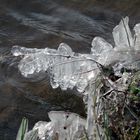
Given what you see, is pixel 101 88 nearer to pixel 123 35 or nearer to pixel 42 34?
pixel 123 35

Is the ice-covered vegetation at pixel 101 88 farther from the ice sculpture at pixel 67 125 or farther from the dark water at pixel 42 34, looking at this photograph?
the dark water at pixel 42 34

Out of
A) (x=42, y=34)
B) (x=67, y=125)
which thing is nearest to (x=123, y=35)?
(x=67, y=125)

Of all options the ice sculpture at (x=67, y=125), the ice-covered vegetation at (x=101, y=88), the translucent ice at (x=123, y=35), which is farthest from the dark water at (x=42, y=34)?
the ice sculpture at (x=67, y=125)

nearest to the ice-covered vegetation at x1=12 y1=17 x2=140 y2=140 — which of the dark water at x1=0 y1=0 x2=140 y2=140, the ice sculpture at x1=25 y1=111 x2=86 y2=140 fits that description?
the ice sculpture at x1=25 y1=111 x2=86 y2=140

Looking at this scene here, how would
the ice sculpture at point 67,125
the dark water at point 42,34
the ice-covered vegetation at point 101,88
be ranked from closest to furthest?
the ice-covered vegetation at point 101,88, the ice sculpture at point 67,125, the dark water at point 42,34

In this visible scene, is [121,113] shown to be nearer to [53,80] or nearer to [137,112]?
[137,112]

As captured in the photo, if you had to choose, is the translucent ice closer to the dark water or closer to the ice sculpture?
the dark water
